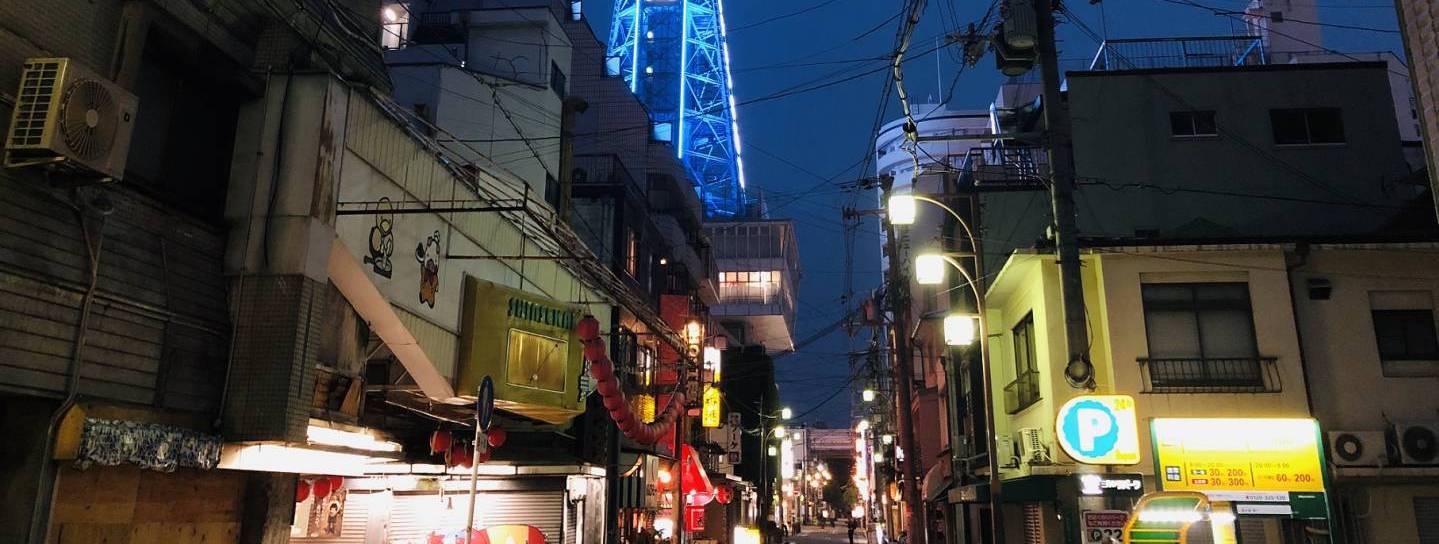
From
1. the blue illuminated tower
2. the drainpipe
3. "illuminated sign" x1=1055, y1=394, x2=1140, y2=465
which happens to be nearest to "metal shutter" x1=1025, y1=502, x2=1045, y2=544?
"illuminated sign" x1=1055, y1=394, x2=1140, y2=465

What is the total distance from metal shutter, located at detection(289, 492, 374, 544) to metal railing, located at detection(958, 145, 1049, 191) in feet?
62.2

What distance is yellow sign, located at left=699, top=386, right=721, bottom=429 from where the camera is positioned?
37469 millimetres

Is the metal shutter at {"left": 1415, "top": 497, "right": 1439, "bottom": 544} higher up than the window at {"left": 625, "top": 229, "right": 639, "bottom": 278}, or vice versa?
the window at {"left": 625, "top": 229, "right": 639, "bottom": 278}

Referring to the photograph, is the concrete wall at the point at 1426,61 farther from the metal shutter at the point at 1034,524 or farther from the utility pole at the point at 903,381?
the utility pole at the point at 903,381

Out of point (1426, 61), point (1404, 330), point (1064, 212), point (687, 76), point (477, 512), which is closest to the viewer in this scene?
point (1426, 61)

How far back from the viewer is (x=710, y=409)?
38.0 metres

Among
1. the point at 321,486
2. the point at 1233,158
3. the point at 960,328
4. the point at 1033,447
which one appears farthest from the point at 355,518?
the point at 1233,158

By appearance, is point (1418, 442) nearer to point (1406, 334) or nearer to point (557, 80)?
point (1406, 334)

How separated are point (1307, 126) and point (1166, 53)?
4866 millimetres

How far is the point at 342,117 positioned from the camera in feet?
35.3

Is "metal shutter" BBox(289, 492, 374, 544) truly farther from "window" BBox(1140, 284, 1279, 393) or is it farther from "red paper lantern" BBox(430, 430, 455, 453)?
"window" BBox(1140, 284, 1279, 393)

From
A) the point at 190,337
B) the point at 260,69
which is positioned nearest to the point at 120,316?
the point at 190,337

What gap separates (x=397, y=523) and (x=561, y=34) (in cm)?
1930

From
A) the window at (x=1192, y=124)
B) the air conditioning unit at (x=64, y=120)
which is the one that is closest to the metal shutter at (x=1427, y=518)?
the window at (x=1192, y=124)
